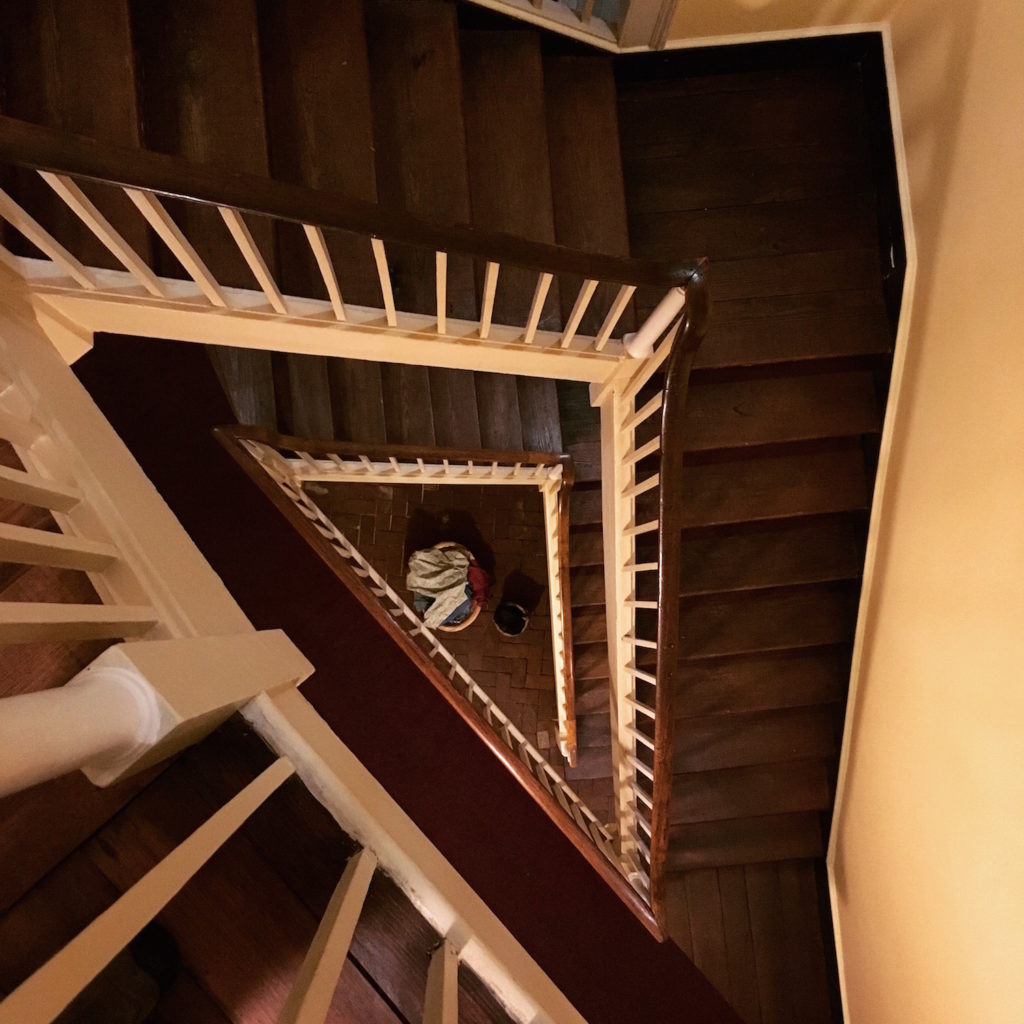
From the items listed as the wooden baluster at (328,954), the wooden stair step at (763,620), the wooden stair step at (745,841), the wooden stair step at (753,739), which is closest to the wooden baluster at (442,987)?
the wooden baluster at (328,954)

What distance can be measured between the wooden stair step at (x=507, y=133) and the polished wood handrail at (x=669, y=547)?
0.81 meters

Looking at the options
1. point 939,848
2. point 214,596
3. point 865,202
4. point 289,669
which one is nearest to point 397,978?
point 289,669

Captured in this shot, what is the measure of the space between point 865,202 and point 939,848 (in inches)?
90.3

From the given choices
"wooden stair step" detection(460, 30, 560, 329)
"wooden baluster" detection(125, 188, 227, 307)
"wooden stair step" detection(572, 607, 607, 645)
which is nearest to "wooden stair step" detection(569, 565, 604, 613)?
"wooden stair step" detection(572, 607, 607, 645)

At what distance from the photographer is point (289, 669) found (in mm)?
1597

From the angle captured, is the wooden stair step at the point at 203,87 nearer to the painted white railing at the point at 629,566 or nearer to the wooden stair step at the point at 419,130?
the wooden stair step at the point at 419,130

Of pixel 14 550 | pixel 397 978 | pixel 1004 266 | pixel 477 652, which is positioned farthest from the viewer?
pixel 477 652

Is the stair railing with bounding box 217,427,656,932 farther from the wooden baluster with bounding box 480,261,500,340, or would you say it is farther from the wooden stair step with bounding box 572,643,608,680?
the wooden baluster with bounding box 480,261,500,340

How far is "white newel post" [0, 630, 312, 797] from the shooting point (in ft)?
2.59

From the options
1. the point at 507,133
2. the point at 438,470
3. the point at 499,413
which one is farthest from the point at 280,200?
the point at 438,470

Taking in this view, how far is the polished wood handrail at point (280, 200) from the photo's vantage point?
1.14 meters

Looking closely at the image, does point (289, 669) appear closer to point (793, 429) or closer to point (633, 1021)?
point (633, 1021)

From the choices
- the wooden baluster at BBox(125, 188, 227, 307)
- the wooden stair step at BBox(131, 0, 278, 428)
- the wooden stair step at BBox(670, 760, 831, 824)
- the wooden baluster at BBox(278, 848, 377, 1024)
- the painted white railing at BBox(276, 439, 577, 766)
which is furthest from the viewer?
the wooden stair step at BBox(670, 760, 831, 824)

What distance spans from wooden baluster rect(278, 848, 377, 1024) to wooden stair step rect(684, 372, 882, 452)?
191 centimetres
